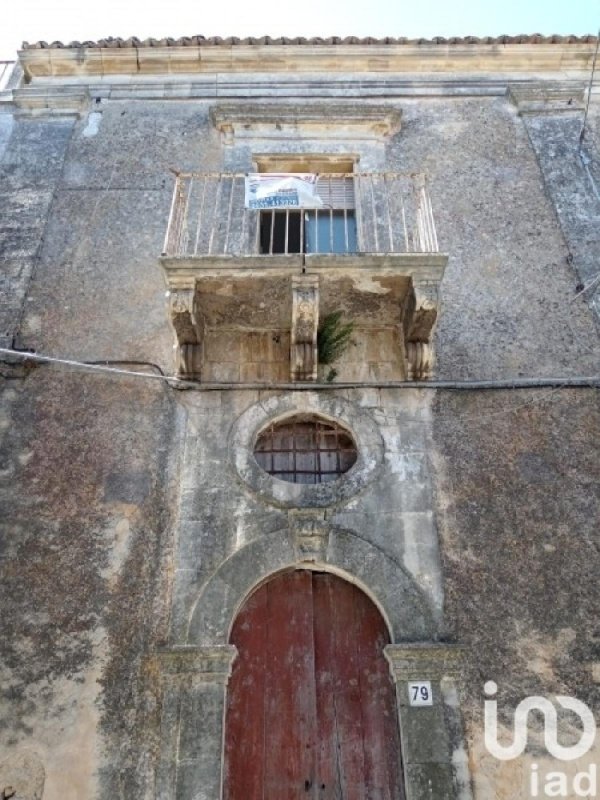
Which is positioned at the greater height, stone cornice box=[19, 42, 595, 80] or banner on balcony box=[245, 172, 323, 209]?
stone cornice box=[19, 42, 595, 80]

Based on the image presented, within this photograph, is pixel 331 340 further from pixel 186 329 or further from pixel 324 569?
pixel 324 569

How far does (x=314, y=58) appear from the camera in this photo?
936cm

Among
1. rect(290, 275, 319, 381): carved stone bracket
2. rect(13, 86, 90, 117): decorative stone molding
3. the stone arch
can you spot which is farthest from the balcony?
rect(13, 86, 90, 117): decorative stone molding

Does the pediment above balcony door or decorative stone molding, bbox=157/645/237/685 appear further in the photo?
the pediment above balcony door

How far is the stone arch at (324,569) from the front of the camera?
522cm

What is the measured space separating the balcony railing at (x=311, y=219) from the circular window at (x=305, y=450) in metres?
2.05

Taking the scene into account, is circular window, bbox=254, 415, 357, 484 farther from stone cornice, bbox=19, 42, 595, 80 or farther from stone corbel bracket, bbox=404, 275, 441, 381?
stone cornice, bbox=19, 42, 595, 80

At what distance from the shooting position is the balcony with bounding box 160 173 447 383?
614cm

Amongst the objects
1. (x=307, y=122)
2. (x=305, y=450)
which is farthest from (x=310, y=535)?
(x=307, y=122)

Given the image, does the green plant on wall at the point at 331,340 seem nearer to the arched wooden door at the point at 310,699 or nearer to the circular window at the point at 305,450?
the circular window at the point at 305,450

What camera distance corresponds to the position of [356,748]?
500 centimetres

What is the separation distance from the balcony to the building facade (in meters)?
0.03

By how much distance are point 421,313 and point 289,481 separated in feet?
6.31

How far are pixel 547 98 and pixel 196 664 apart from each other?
26.5 ft
